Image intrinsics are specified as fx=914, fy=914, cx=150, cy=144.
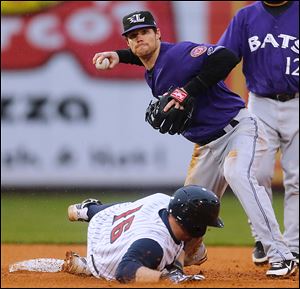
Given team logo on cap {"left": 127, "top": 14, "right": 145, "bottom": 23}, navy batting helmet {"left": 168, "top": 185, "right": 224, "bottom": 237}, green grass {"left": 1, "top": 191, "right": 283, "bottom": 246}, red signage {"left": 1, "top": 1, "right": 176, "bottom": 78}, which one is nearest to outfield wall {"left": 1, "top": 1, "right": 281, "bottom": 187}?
red signage {"left": 1, "top": 1, "right": 176, "bottom": 78}

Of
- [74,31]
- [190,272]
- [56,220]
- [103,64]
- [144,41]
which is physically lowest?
[56,220]

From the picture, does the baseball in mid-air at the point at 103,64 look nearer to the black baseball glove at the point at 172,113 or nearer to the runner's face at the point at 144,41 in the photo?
the runner's face at the point at 144,41

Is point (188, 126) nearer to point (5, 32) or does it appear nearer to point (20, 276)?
point (20, 276)

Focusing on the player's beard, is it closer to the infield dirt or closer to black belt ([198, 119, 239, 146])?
black belt ([198, 119, 239, 146])

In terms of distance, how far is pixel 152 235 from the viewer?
207 inches

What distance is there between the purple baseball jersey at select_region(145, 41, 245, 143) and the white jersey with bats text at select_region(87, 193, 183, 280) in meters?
0.67

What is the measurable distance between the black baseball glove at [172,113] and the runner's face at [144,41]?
0.32m

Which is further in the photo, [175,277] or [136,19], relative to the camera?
[136,19]

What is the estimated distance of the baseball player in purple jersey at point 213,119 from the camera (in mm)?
5840

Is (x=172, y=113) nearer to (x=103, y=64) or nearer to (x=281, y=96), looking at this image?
(x=103, y=64)

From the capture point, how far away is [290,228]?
7094 millimetres

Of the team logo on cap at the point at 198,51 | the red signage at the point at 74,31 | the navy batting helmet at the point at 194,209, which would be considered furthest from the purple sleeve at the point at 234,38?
the red signage at the point at 74,31

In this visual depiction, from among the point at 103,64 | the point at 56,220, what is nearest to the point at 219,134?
the point at 103,64

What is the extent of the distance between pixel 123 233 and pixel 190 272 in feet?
4.31
